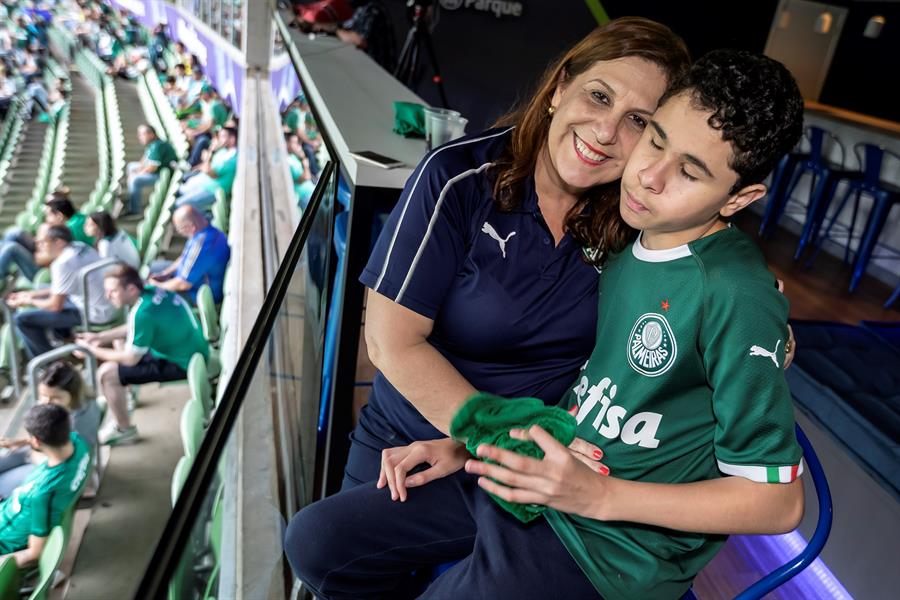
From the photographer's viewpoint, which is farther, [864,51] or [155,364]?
[864,51]

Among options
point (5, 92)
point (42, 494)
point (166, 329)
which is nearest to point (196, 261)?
point (166, 329)

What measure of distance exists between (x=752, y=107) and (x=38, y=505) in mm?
3490

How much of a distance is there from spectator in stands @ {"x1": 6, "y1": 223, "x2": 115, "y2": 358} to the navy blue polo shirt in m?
4.95

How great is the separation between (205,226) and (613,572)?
4724 mm

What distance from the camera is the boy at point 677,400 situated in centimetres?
74

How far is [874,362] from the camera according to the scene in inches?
92.5

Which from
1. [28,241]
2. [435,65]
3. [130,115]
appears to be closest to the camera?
[435,65]

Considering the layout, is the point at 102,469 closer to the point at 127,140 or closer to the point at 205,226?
the point at 205,226

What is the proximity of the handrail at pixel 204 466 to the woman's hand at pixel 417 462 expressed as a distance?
38 cm

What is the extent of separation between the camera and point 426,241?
1.03 metres

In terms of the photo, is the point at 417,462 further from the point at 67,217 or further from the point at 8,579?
the point at 67,217

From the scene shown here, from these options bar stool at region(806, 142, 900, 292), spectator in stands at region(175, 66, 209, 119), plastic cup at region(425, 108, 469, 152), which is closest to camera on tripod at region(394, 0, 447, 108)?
plastic cup at region(425, 108, 469, 152)

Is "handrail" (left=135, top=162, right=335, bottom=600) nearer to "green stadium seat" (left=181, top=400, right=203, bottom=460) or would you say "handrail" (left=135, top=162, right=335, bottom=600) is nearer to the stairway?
"green stadium seat" (left=181, top=400, right=203, bottom=460)

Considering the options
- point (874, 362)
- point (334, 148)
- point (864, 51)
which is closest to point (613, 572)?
point (334, 148)
